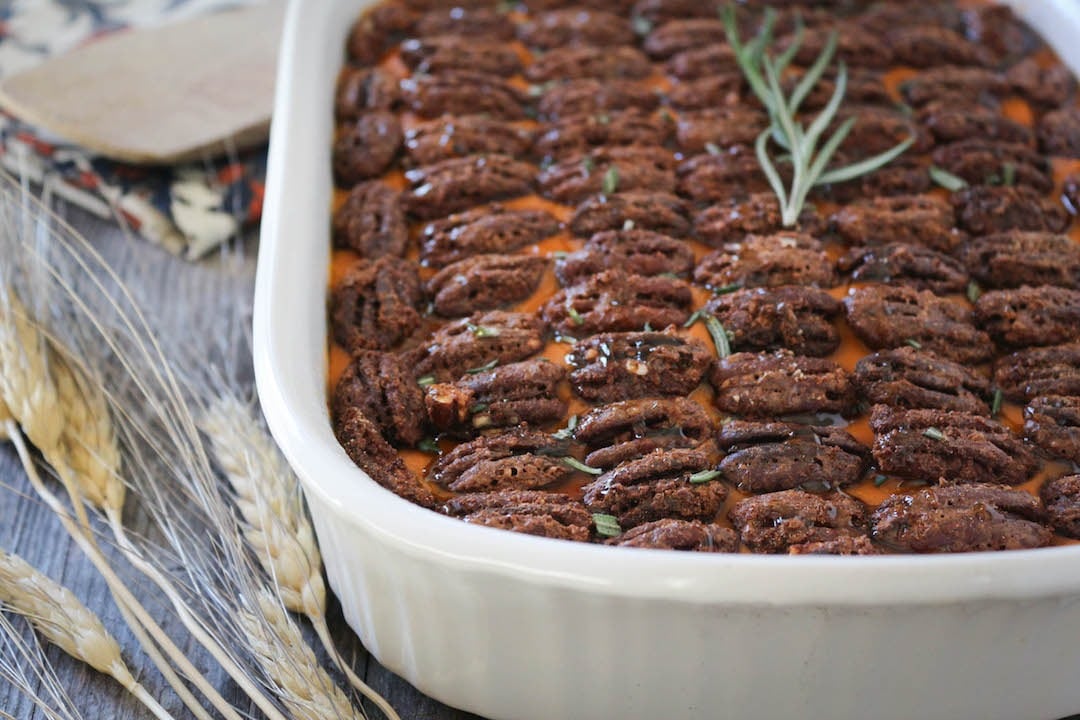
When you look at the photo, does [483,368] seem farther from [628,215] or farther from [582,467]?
[628,215]

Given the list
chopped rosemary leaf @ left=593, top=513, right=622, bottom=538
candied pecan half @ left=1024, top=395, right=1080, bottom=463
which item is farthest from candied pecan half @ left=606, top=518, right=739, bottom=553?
candied pecan half @ left=1024, top=395, right=1080, bottom=463

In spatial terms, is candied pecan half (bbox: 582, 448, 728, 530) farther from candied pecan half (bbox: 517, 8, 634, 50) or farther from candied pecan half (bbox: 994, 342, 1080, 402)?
candied pecan half (bbox: 517, 8, 634, 50)

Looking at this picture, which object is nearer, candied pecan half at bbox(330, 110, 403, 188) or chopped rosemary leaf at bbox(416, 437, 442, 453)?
chopped rosemary leaf at bbox(416, 437, 442, 453)

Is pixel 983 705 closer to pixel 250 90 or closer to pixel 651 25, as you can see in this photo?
pixel 651 25

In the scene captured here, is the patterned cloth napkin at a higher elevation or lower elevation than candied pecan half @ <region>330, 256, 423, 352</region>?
lower

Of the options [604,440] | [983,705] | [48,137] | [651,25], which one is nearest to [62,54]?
[48,137]

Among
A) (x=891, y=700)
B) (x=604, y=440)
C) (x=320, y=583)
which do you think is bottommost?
(x=320, y=583)
